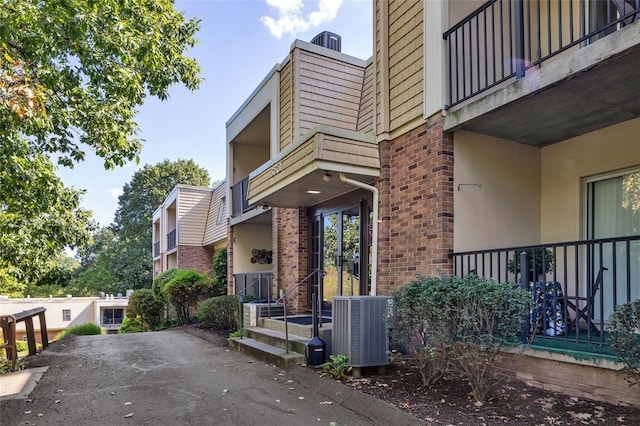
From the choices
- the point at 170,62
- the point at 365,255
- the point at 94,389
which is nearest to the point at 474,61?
the point at 365,255

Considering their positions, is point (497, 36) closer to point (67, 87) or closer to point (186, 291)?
point (67, 87)

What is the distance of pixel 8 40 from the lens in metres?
5.50

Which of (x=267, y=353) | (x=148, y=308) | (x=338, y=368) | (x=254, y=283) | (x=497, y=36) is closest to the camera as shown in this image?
(x=338, y=368)

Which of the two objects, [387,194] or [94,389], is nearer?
[94,389]

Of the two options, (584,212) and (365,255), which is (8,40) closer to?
(365,255)

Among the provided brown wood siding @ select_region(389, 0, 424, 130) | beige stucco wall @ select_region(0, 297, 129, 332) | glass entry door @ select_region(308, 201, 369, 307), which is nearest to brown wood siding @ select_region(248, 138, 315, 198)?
brown wood siding @ select_region(389, 0, 424, 130)

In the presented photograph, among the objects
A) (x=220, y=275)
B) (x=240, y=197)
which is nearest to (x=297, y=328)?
(x=240, y=197)

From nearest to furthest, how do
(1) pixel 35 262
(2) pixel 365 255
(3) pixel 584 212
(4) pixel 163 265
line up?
(3) pixel 584 212 < (2) pixel 365 255 < (1) pixel 35 262 < (4) pixel 163 265

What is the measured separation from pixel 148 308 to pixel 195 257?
12.3 ft

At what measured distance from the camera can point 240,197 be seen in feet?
42.7

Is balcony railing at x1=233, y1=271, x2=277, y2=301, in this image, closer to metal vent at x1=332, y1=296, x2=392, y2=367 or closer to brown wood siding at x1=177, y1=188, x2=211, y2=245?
metal vent at x1=332, y1=296, x2=392, y2=367

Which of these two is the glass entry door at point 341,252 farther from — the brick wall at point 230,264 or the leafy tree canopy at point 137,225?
the leafy tree canopy at point 137,225

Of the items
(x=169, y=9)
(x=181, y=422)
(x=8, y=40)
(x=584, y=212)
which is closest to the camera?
(x=181, y=422)

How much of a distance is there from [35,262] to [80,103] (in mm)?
4512
